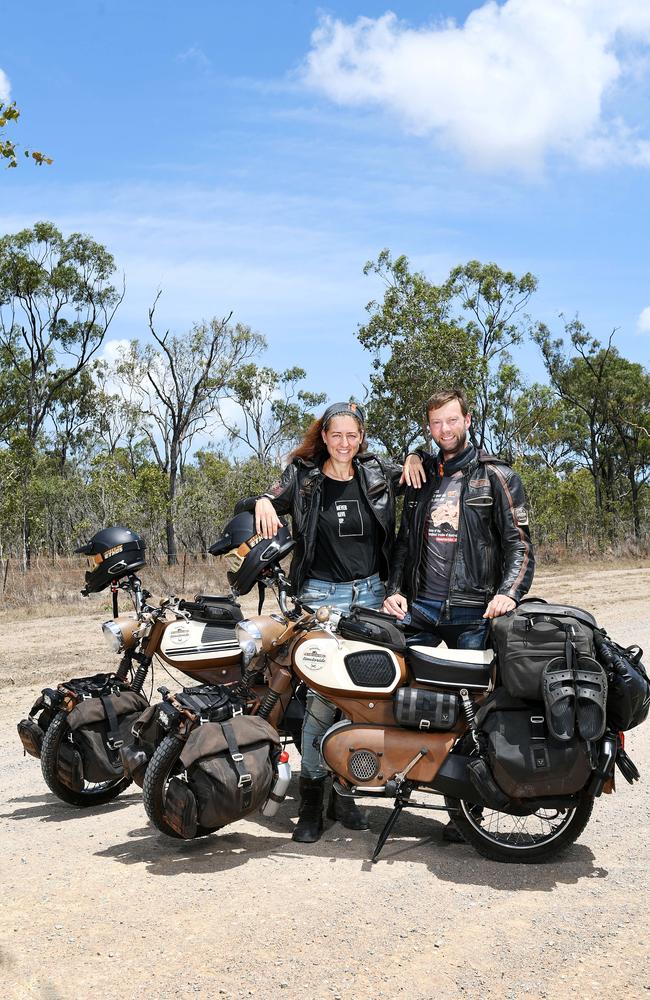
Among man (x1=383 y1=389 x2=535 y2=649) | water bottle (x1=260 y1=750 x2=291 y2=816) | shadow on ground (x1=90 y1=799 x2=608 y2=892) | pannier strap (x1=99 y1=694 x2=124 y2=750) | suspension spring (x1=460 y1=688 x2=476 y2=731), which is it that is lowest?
shadow on ground (x1=90 y1=799 x2=608 y2=892)

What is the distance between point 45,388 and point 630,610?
102 feet

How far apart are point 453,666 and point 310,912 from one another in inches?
45.1

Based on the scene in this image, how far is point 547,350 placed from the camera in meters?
39.1

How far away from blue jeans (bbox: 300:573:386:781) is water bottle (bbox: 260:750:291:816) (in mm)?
251

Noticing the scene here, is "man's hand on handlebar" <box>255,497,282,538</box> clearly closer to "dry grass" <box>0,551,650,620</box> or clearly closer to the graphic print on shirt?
the graphic print on shirt

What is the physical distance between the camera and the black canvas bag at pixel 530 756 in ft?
11.8

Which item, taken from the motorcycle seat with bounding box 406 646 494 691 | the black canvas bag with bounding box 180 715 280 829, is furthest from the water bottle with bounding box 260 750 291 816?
the motorcycle seat with bounding box 406 646 494 691

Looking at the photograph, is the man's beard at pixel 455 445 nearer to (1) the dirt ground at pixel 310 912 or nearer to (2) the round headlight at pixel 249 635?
(2) the round headlight at pixel 249 635

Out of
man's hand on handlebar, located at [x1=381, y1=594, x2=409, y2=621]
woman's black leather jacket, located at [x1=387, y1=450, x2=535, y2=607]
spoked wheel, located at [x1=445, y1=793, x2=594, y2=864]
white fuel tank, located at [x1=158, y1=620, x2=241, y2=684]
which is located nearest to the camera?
spoked wheel, located at [x1=445, y1=793, x2=594, y2=864]

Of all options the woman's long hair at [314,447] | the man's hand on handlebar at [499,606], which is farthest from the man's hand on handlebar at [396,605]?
the woman's long hair at [314,447]

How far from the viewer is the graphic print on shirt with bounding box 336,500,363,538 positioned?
174 inches

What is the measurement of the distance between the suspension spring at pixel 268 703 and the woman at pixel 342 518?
48 cm

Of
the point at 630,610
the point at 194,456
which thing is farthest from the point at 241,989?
the point at 194,456

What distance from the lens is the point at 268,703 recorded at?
13.9 ft
